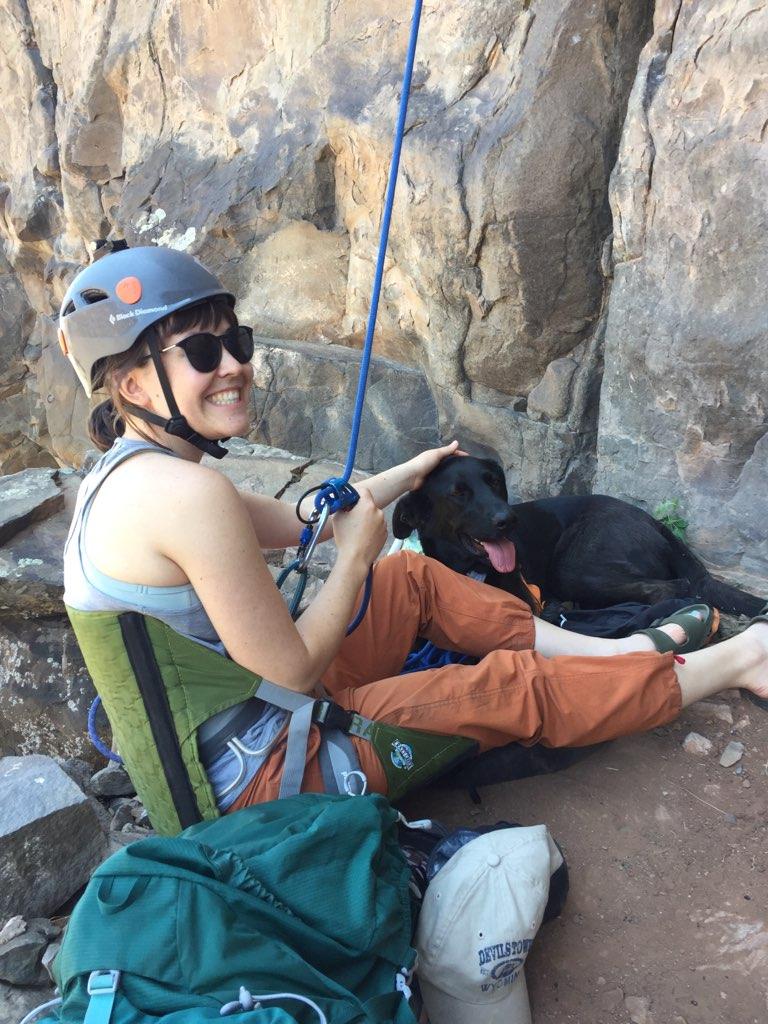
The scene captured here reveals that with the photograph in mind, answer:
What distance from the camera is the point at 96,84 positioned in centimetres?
770

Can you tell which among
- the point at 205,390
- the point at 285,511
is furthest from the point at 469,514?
the point at 205,390

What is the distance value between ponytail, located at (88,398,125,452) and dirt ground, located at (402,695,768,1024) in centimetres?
142

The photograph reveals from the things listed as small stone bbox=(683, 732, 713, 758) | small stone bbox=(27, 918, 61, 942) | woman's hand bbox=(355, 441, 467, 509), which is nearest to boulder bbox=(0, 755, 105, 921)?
small stone bbox=(27, 918, 61, 942)

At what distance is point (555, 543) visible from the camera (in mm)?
4121

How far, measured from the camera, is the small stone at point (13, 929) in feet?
7.16

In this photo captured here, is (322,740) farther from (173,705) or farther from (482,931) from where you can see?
(482,931)

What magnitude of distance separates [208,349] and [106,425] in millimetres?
396

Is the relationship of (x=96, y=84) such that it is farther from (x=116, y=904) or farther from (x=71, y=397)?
(x=116, y=904)

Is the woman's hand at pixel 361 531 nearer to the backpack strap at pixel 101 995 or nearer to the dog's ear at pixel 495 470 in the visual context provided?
the backpack strap at pixel 101 995

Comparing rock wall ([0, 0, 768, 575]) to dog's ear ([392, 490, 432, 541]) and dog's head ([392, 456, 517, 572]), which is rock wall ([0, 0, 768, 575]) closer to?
dog's head ([392, 456, 517, 572])

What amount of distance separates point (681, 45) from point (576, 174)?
2.34ft

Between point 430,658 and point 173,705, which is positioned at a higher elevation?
point 173,705

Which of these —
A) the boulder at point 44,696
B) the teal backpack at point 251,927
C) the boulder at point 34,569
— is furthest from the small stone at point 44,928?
the boulder at point 34,569

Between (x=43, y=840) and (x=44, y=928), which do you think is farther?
(x=43, y=840)
